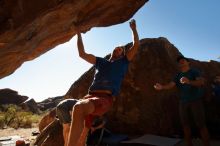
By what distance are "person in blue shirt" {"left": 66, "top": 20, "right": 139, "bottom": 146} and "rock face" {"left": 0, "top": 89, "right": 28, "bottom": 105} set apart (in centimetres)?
5111

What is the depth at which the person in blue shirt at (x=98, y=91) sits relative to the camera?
15.4 ft

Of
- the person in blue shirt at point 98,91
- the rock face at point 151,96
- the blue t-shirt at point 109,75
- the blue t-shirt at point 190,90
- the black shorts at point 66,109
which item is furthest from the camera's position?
the rock face at point 151,96

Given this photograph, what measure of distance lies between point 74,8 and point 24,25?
152cm

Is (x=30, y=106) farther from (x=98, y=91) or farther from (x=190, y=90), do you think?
(x=98, y=91)

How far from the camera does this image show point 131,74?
401 inches

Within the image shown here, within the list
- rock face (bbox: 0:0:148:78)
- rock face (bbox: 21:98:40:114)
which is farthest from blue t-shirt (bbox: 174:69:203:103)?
rock face (bbox: 21:98:40:114)

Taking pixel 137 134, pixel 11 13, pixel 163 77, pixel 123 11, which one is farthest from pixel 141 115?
pixel 11 13

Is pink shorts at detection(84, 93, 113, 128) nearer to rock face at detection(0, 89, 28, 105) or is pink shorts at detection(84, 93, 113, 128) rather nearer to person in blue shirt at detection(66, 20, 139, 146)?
person in blue shirt at detection(66, 20, 139, 146)

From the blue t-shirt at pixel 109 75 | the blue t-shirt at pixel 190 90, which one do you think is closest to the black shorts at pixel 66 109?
the blue t-shirt at pixel 109 75

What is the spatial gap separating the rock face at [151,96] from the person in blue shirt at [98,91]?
13.3ft

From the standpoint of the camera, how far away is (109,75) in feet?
17.7

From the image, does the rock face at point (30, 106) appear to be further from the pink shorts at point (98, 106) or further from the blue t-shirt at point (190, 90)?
the pink shorts at point (98, 106)

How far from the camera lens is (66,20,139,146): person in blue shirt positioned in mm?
4684

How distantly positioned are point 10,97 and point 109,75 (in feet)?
174
